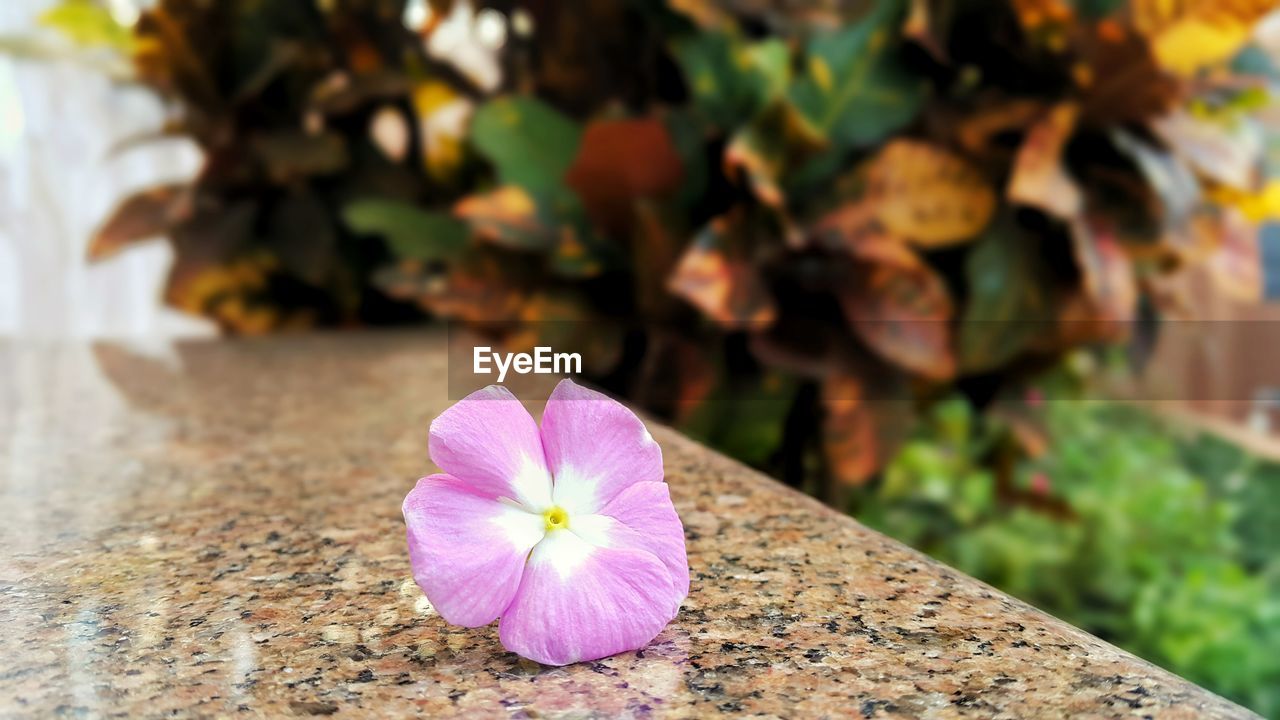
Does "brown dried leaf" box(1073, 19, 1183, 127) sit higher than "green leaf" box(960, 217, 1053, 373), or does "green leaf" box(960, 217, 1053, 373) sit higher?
"brown dried leaf" box(1073, 19, 1183, 127)

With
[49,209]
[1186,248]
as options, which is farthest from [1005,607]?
[49,209]

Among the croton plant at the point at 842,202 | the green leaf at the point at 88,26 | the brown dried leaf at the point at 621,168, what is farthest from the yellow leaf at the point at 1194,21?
the green leaf at the point at 88,26

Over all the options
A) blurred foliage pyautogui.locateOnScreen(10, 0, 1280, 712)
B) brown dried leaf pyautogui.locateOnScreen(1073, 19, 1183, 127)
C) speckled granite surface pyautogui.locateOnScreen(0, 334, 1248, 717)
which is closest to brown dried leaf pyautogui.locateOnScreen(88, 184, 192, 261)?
blurred foliage pyautogui.locateOnScreen(10, 0, 1280, 712)

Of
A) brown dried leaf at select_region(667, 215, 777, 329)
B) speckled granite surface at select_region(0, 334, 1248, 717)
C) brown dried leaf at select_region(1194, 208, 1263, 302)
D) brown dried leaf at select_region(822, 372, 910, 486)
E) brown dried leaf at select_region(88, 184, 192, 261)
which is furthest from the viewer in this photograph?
brown dried leaf at select_region(88, 184, 192, 261)

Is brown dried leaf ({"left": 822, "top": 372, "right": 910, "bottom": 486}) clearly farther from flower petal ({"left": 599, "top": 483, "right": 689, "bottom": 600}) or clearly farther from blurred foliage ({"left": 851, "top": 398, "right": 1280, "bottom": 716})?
flower petal ({"left": 599, "top": 483, "right": 689, "bottom": 600})

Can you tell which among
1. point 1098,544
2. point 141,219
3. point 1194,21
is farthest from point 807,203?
point 141,219

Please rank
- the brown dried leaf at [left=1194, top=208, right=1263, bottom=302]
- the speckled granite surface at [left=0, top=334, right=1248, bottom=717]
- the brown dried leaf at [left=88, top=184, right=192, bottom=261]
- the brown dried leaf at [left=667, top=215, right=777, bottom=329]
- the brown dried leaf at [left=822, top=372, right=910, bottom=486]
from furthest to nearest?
1. the brown dried leaf at [left=88, top=184, right=192, bottom=261]
2. the brown dried leaf at [left=1194, top=208, right=1263, bottom=302]
3. the brown dried leaf at [left=822, top=372, right=910, bottom=486]
4. the brown dried leaf at [left=667, top=215, right=777, bottom=329]
5. the speckled granite surface at [left=0, top=334, right=1248, bottom=717]

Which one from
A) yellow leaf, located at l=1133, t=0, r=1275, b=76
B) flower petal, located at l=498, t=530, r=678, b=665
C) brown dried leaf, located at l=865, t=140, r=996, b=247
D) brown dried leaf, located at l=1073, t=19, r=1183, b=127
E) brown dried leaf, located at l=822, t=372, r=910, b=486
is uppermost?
yellow leaf, located at l=1133, t=0, r=1275, b=76
